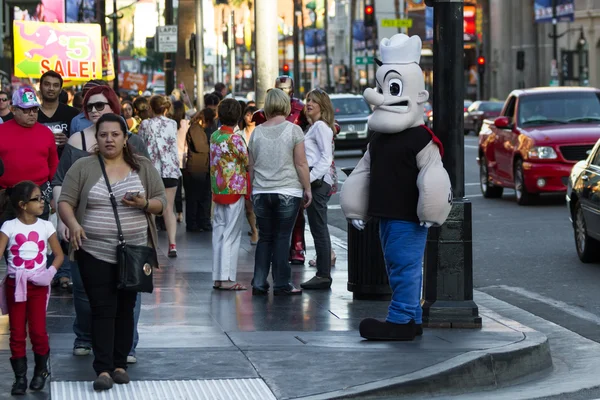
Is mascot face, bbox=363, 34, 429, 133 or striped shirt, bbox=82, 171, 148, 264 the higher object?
mascot face, bbox=363, 34, 429, 133

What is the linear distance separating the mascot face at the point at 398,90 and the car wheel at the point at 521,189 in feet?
40.0

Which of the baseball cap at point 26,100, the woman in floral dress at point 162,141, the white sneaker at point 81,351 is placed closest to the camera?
the white sneaker at point 81,351

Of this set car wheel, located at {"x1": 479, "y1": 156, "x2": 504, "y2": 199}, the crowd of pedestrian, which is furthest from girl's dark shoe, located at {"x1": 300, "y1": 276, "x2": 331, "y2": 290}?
car wheel, located at {"x1": 479, "y1": 156, "x2": 504, "y2": 199}

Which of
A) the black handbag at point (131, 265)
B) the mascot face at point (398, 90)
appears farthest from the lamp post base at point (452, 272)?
the black handbag at point (131, 265)

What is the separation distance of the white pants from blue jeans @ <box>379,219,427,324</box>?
3.10 metres

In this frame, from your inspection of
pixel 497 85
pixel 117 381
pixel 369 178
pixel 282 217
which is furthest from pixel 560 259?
pixel 497 85

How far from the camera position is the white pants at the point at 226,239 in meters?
11.9

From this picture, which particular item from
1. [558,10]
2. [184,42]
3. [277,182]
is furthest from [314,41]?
[277,182]

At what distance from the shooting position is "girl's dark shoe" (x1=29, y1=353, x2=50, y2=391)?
7508 mm

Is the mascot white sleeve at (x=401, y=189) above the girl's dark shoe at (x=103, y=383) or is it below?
above

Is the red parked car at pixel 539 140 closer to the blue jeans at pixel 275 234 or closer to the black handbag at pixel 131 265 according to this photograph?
the blue jeans at pixel 275 234

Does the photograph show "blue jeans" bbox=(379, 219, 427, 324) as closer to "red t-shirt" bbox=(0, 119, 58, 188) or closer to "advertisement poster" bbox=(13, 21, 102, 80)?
"red t-shirt" bbox=(0, 119, 58, 188)

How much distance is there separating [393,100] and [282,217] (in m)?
2.52

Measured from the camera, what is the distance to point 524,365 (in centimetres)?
852
